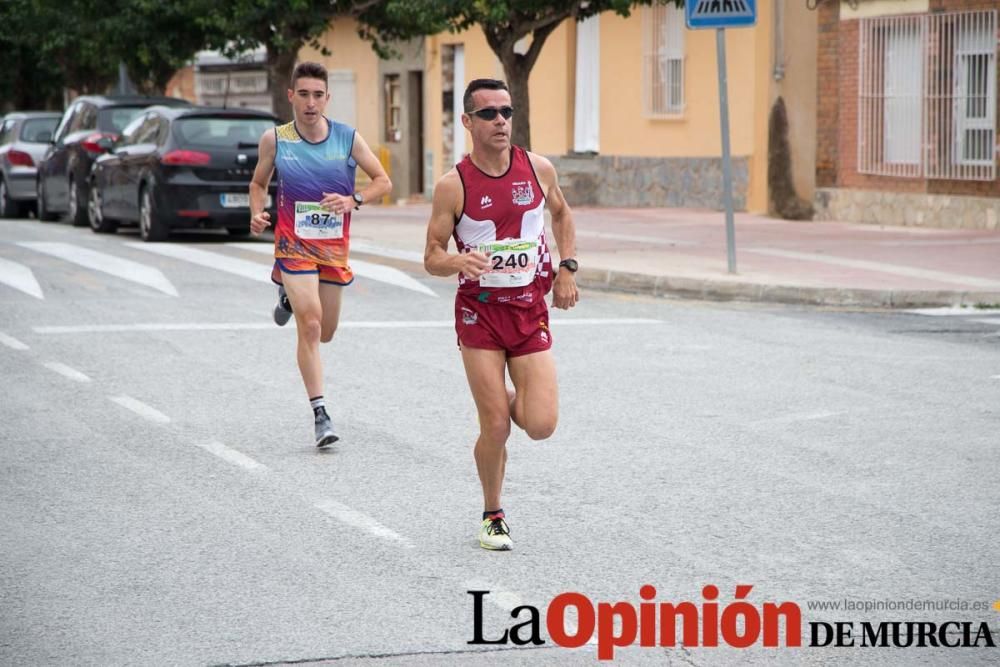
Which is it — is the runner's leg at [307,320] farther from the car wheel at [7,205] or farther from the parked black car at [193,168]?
the car wheel at [7,205]

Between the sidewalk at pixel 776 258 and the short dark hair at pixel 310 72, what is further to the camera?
the sidewalk at pixel 776 258

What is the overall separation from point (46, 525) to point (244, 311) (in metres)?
7.15

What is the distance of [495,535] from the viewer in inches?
259

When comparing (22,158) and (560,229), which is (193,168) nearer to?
(22,158)

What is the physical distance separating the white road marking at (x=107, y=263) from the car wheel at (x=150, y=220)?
1.04m

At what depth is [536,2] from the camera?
788 inches

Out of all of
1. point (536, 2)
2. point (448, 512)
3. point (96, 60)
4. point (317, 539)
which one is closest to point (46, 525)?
point (317, 539)

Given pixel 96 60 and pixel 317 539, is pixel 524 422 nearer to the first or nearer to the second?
pixel 317 539

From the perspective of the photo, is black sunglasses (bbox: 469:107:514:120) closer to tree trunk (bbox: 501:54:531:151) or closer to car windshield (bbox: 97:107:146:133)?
tree trunk (bbox: 501:54:531:151)

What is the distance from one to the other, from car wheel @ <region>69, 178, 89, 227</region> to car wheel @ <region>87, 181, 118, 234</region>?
119 cm

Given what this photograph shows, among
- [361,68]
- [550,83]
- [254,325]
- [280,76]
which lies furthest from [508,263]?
[361,68]

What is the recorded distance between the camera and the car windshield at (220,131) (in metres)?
20.8

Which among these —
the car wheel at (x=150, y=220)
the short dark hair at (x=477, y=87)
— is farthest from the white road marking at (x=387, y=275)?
the short dark hair at (x=477, y=87)

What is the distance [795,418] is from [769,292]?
630 cm
